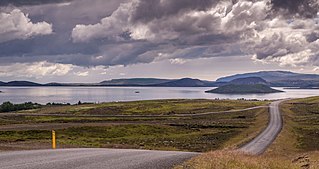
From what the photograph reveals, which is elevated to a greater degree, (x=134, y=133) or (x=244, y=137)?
(x=134, y=133)

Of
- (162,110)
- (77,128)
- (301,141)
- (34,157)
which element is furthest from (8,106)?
(34,157)

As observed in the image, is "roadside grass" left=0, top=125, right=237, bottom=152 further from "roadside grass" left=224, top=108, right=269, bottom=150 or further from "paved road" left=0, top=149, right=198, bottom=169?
"paved road" left=0, top=149, right=198, bottom=169

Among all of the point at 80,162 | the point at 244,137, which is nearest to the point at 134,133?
the point at 244,137

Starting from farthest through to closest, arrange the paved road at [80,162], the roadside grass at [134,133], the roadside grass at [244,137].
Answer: the roadside grass at [134,133], the roadside grass at [244,137], the paved road at [80,162]

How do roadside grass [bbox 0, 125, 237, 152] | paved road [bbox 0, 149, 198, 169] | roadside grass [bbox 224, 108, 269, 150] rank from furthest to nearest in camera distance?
roadside grass [bbox 0, 125, 237, 152], roadside grass [bbox 224, 108, 269, 150], paved road [bbox 0, 149, 198, 169]

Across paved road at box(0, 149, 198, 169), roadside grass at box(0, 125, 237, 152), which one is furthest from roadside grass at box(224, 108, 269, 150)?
paved road at box(0, 149, 198, 169)

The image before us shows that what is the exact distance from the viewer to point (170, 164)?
1936 cm

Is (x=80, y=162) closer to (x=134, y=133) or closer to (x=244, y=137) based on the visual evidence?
(x=244, y=137)

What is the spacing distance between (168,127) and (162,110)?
70.4 metres

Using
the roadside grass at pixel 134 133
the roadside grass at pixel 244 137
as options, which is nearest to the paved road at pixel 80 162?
the roadside grass at pixel 244 137

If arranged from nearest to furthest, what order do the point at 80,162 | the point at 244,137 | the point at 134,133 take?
the point at 80,162
the point at 244,137
the point at 134,133

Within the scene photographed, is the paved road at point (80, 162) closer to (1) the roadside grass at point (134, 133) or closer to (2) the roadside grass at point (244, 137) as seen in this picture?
(2) the roadside grass at point (244, 137)

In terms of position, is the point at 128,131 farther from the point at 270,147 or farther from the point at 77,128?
the point at 270,147

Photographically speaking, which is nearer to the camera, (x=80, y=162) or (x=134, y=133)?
(x=80, y=162)
